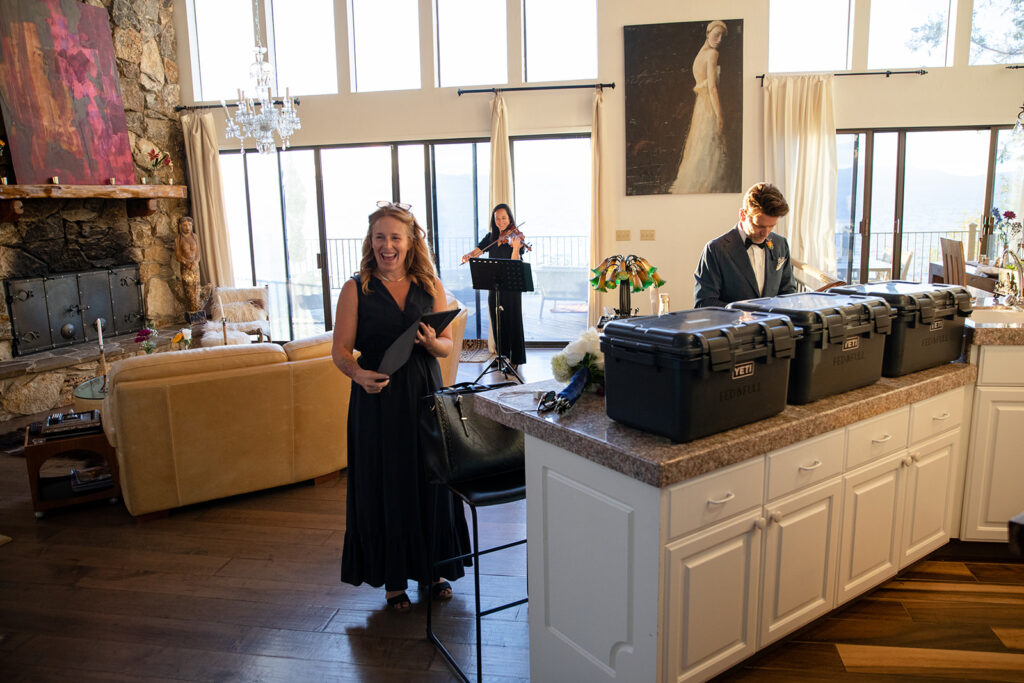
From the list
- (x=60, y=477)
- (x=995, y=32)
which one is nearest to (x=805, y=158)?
(x=995, y=32)

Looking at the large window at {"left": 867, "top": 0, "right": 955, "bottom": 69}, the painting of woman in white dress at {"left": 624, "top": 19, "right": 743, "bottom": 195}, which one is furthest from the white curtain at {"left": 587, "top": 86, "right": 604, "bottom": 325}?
the large window at {"left": 867, "top": 0, "right": 955, "bottom": 69}

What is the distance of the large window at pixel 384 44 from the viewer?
750cm

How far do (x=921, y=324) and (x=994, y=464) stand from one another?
31.8 inches

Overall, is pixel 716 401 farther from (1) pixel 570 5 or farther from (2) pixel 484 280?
(1) pixel 570 5

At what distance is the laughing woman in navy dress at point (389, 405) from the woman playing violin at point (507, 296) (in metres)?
3.28

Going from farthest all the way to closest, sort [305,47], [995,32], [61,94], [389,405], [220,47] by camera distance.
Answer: [220,47] → [305,47] → [995,32] → [61,94] → [389,405]

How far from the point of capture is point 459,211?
7.68 metres

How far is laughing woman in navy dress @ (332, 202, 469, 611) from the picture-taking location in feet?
8.00

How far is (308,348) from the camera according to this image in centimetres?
367

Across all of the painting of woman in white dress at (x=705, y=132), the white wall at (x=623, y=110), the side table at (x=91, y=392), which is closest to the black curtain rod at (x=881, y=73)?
the white wall at (x=623, y=110)

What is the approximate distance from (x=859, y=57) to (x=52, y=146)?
7.70 meters

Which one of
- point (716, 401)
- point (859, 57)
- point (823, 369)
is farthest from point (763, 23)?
point (716, 401)

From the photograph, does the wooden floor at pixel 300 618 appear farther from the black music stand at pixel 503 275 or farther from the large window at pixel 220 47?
the large window at pixel 220 47

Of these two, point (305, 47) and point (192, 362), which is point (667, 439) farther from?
point (305, 47)
